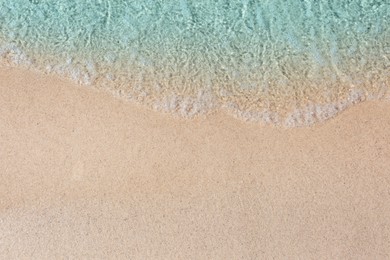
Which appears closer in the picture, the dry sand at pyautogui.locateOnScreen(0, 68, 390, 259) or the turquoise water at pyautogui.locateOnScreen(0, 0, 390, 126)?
the dry sand at pyautogui.locateOnScreen(0, 68, 390, 259)

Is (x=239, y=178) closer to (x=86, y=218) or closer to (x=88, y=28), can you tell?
(x=86, y=218)

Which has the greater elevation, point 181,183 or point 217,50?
point 217,50

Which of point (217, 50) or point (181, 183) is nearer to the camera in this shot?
point (181, 183)

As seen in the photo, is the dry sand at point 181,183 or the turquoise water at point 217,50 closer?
the dry sand at point 181,183

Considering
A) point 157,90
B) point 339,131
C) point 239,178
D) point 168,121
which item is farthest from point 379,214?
point 157,90
